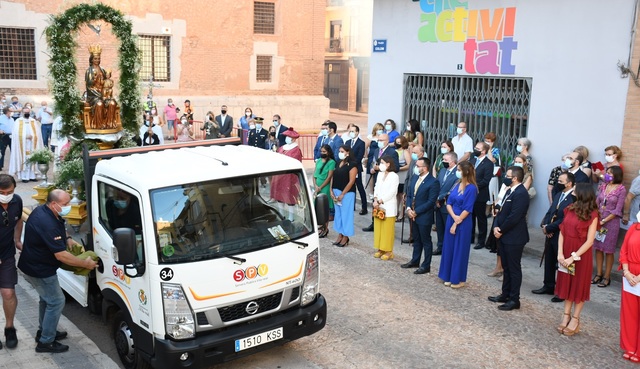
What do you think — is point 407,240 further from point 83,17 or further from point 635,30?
point 83,17

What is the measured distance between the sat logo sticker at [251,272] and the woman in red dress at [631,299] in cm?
377

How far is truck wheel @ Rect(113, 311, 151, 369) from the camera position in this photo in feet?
20.4

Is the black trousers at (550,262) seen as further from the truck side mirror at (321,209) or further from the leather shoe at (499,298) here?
the truck side mirror at (321,209)

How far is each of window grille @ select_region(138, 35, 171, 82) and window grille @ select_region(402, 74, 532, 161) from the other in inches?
660

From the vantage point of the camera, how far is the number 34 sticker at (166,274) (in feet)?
18.7

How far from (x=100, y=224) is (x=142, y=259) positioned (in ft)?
3.66

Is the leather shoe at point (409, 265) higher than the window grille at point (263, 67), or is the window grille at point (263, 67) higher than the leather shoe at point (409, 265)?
the window grille at point (263, 67)

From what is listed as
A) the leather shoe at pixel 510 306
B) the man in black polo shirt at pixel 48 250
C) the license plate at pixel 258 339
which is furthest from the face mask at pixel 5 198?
the leather shoe at pixel 510 306

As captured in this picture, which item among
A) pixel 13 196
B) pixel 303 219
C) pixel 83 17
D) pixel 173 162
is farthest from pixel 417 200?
pixel 83 17

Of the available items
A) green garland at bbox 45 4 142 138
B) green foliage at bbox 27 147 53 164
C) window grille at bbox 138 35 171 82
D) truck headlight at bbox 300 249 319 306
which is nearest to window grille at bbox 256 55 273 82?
window grille at bbox 138 35 171 82

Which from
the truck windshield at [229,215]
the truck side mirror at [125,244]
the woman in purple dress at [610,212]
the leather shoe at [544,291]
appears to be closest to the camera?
the truck side mirror at [125,244]

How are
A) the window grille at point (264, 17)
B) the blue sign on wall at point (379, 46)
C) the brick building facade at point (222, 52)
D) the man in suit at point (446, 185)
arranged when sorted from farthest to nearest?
the window grille at point (264, 17)
the brick building facade at point (222, 52)
the blue sign on wall at point (379, 46)
the man in suit at point (446, 185)

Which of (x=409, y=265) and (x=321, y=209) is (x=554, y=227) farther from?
(x=321, y=209)

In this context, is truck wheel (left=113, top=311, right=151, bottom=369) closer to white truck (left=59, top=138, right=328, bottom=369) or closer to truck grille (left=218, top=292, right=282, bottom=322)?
white truck (left=59, top=138, right=328, bottom=369)
